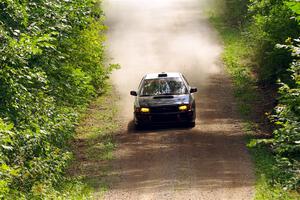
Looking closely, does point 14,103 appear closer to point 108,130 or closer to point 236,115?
point 108,130

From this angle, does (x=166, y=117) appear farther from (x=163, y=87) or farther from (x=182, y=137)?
(x=163, y=87)

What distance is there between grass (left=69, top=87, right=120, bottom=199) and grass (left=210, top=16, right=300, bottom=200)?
3.95 meters

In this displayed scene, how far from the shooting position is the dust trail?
34.6 m

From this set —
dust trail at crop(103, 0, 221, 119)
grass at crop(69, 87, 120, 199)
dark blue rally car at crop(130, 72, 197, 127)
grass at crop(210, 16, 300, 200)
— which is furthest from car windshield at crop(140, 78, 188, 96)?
dust trail at crop(103, 0, 221, 119)

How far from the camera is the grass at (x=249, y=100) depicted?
13.9m

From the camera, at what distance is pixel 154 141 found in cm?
2003

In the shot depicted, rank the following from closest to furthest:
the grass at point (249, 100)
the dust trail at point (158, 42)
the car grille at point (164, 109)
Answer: the grass at point (249, 100)
the car grille at point (164, 109)
the dust trail at point (158, 42)

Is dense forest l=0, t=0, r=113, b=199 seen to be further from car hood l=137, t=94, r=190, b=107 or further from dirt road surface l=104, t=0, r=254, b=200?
car hood l=137, t=94, r=190, b=107

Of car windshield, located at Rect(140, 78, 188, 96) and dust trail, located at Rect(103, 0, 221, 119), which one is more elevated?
dust trail, located at Rect(103, 0, 221, 119)

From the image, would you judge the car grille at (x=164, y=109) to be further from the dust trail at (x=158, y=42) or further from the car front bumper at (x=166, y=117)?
the dust trail at (x=158, y=42)

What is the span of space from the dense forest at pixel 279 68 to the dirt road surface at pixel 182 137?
117 centimetres

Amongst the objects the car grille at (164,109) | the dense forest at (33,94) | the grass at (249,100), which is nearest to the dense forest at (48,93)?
the dense forest at (33,94)

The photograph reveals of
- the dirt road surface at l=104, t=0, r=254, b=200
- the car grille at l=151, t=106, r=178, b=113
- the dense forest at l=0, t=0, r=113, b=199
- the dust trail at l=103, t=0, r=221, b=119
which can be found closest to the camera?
the dense forest at l=0, t=0, r=113, b=199

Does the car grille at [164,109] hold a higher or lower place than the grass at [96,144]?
higher
